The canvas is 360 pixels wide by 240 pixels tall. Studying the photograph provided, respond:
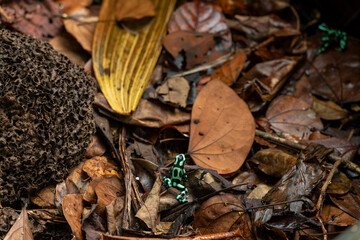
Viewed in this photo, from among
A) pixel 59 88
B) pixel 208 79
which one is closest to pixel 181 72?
pixel 208 79

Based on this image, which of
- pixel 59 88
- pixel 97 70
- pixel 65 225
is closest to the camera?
pixel 65 225

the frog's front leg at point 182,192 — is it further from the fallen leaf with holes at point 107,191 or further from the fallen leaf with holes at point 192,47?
the fallen leaf with holes at point 192,47

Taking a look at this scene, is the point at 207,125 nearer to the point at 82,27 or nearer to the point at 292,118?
the point at 292,118

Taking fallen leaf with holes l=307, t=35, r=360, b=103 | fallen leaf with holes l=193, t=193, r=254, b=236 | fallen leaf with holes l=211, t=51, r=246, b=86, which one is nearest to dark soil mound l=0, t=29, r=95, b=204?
fallen leaf with holes l=193, t=193, r=254, b=236

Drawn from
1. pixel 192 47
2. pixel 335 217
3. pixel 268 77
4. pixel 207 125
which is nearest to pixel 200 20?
pixel 192 47

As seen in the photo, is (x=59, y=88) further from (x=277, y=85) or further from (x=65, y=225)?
(x=277, y=85)

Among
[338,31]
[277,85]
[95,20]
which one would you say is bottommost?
[277,85]

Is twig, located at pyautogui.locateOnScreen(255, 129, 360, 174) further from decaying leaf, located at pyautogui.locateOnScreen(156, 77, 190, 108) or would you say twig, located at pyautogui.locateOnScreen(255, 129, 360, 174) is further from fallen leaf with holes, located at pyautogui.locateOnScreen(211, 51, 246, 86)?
decaying leaf, located at pyautogui.locateOnScreen(156, 77, 190, 108)
